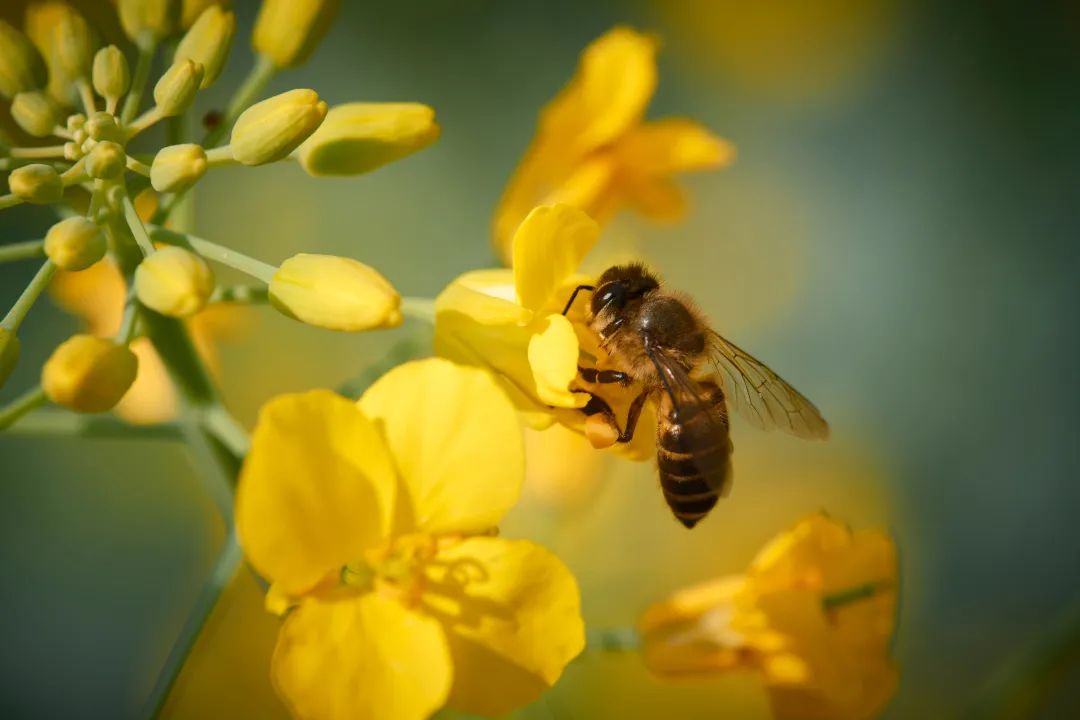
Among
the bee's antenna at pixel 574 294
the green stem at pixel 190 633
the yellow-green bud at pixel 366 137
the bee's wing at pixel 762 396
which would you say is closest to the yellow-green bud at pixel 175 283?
the yellow-green bud at pixel 366 137

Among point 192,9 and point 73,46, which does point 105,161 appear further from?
point 192,9

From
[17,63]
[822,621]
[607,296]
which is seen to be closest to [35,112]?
[17,63]

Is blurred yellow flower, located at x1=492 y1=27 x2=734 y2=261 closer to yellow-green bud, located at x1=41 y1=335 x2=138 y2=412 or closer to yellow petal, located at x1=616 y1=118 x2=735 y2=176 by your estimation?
yellow petal, located at x1=616 y1=118 x2=735 y2=176

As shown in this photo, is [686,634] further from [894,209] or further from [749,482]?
[894,209]

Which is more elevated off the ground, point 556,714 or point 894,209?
point 894,209

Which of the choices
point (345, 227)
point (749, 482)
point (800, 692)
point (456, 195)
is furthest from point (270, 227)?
point (800, 692)
